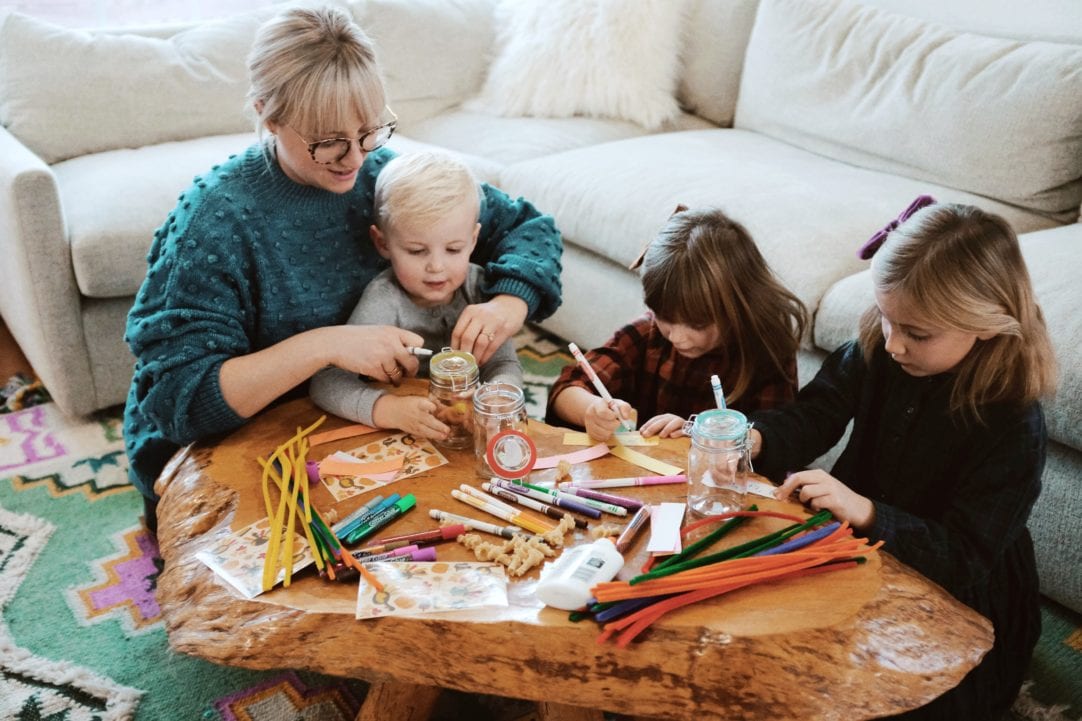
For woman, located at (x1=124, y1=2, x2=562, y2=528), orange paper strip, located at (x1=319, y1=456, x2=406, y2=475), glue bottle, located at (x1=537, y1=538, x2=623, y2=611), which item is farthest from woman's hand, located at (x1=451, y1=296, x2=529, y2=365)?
glue bottle, located at (x1=537, y1=538, x2=623, y2=611)

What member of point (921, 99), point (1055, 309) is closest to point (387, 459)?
point (1055, 309)

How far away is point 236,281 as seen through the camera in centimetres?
140

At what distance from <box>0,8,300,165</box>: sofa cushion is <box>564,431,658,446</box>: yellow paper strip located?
160cm

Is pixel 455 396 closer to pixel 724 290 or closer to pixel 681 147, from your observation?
pixel 724 290

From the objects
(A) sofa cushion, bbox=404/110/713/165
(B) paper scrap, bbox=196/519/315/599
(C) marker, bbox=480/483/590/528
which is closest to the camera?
(B) paper scrap, bbox=196/519/315/599

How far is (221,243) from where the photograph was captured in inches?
54.2

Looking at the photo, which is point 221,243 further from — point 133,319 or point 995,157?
point 995,157

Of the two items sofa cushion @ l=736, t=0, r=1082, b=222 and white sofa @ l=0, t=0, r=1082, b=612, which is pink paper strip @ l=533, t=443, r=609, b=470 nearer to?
white sofa @ l=0, t=0, r=1082, b=612

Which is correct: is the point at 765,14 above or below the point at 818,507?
above

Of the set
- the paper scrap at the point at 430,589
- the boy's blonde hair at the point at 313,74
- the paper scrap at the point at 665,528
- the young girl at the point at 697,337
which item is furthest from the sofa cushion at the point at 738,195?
the paper scrap at the point at 430,589

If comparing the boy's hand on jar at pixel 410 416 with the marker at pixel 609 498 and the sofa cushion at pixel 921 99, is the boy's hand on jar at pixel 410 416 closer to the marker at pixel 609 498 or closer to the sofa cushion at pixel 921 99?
the marker at pixel 609 498

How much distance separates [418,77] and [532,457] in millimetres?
2136

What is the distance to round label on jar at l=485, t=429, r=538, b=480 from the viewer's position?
48.0 inches

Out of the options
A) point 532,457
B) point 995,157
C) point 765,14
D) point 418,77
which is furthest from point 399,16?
point 532,457
